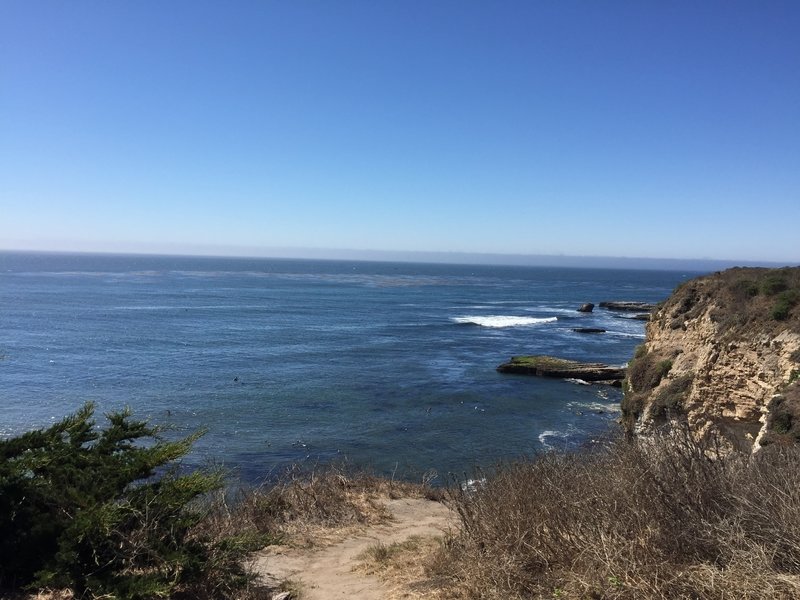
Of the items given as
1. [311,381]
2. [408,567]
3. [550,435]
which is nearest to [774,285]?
[550,435]

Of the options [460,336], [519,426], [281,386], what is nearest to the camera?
[519,426]

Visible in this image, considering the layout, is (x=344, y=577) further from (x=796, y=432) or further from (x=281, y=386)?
(x=281, y=386)

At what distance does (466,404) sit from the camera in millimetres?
32844

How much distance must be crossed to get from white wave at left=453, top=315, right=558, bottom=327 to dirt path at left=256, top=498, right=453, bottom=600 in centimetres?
5390

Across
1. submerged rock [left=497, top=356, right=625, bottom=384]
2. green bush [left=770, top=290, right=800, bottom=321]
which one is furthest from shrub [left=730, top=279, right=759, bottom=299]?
submerged rock [left=497, top=356, right=625, bottom=384]

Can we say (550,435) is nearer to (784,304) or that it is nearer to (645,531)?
(784,304)

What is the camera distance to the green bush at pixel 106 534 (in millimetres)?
6715

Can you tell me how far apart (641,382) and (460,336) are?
32.8m

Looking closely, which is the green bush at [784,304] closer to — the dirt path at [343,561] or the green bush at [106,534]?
the dirt path at [343,561]

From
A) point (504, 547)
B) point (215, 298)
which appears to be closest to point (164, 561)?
point (504, 547)

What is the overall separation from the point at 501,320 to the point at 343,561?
63.4m

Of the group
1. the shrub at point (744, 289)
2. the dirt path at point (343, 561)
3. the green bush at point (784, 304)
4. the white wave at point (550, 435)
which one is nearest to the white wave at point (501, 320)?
the white wave at point (550, 435)

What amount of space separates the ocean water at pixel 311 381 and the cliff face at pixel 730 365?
4.75 metres

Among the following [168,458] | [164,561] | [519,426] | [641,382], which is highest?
[168,458]
